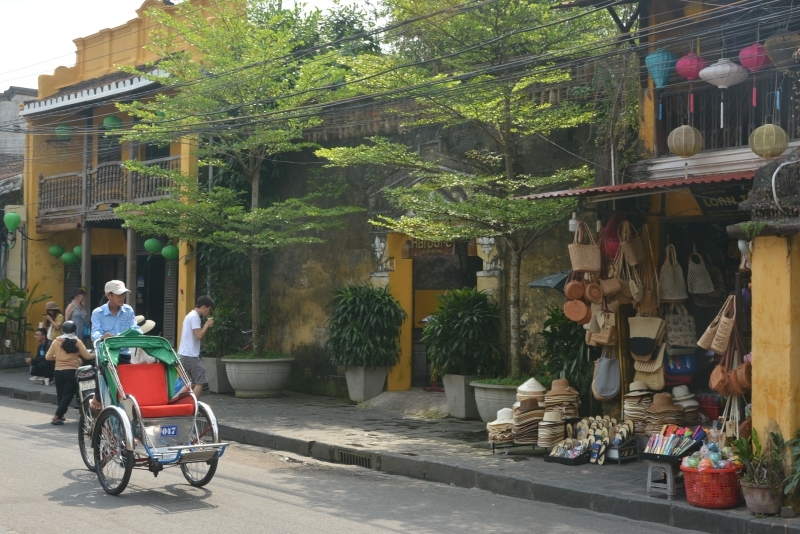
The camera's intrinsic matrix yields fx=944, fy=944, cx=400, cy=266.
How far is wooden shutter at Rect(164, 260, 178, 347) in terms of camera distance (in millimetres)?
20359

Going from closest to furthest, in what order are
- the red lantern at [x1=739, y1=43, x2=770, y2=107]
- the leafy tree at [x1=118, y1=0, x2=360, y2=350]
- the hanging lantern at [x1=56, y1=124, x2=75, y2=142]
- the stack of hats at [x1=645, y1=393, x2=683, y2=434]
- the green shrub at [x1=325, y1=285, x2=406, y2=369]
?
the red lantern at [x1=739, y1=43, x2=770, y2=107]
the stack of hats at [x1=645, y1=393, x2=683, y2=434]
the green shrub at [x1=325, y1=285, x2=406, y2=369]
the leafy tree at [x1=118, y1=0, x2=360, y2=350]
the hanging lantern at [x1=56, y1=124, x2=75, y2=142]

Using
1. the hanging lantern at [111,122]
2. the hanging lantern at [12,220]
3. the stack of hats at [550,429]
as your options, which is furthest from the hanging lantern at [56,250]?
the stack of hats at [550,429]

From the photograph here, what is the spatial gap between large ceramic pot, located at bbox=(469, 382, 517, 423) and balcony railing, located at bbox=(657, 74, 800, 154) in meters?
3.68

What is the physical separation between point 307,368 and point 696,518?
1030 centimetres

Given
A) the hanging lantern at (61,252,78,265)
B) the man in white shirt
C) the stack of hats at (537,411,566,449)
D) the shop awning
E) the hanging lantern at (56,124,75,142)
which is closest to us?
the shop awning

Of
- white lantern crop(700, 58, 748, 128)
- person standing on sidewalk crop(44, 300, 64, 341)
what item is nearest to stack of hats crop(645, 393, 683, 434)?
white lantern crop(700, 58, 748, 128)

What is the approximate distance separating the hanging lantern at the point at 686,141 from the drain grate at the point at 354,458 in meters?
4.89

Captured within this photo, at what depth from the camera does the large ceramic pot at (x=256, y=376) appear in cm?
1627

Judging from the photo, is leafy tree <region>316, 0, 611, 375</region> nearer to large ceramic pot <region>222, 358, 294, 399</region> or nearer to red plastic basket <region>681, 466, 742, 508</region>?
red plastic basket <region>681, 466, 742, 508</region>

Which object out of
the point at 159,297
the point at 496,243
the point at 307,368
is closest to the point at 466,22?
the point at 496,243

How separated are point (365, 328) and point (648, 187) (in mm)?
6788

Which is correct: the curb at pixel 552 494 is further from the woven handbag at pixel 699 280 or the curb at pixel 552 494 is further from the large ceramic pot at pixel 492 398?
the woven handbag at pixel 699 280

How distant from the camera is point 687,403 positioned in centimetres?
1030

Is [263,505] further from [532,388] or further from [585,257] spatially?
[585,257]
